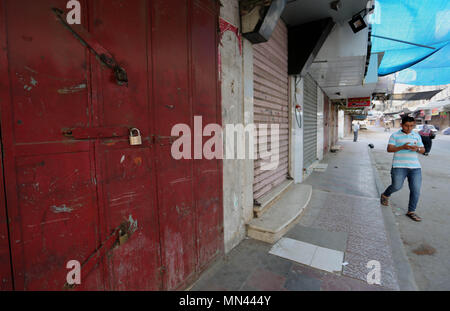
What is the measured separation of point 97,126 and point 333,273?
9.98 ft

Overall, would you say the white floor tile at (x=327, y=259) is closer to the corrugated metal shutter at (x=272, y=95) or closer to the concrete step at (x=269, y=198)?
the concrete step at (x=269, y=198)

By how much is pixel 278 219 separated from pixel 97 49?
340cm

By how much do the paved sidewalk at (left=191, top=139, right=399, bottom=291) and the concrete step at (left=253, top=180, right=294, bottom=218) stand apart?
0.54 metres

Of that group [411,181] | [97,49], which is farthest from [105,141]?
[411,181]

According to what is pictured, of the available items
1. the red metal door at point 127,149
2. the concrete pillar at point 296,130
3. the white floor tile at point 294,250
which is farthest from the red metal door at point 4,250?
the concrete pillar at point 296,130

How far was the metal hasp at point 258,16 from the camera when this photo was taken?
10.1 feet

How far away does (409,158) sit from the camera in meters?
4.26

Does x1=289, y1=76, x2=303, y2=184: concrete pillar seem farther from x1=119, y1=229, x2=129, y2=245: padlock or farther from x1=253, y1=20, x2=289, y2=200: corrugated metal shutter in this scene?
x1=119, y1=229, x2=129, y2=245: padlock

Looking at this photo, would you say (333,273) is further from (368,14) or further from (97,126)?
(368,14)

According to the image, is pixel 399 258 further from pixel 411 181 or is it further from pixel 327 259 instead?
pixel 411 181

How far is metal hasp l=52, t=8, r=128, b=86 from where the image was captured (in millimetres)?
1423
